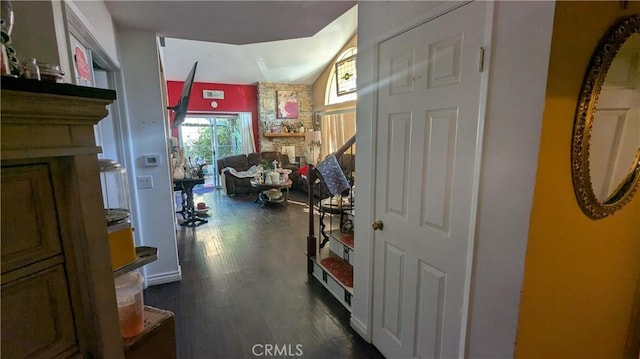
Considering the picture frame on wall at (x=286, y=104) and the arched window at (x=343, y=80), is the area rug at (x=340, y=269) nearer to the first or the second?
the arched window at (x=343, y=80)

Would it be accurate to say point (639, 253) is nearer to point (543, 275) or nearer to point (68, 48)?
point (543, 275)

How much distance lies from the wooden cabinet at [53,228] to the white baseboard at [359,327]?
1692 mm

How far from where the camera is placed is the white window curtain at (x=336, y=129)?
7621 millimetres

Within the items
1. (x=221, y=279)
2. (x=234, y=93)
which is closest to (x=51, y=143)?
(x=221, y=279)

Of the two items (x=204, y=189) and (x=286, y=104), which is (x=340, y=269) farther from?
(x=286, y=104)

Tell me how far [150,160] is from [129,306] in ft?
6.76

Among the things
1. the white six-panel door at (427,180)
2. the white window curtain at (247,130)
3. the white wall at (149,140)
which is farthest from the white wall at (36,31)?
the white window curtain at (247,130)

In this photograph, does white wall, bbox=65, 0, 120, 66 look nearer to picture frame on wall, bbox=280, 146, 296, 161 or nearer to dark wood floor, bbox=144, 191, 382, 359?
dark wood floor, bbox=144, 191, 382, 359

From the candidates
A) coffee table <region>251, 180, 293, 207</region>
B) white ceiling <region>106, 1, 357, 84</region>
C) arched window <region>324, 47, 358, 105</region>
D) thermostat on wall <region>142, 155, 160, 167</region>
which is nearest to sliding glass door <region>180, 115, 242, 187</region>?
coffee table <region>251, 180, 293, 207</region>

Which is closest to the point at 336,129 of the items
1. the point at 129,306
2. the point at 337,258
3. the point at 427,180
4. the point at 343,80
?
the point at 343,80

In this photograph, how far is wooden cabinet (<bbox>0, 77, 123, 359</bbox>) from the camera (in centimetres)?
63

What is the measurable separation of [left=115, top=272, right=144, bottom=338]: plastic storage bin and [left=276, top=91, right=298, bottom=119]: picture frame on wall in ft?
25.7

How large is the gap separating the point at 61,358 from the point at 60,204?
0.39m

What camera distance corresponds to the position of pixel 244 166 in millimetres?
7746
